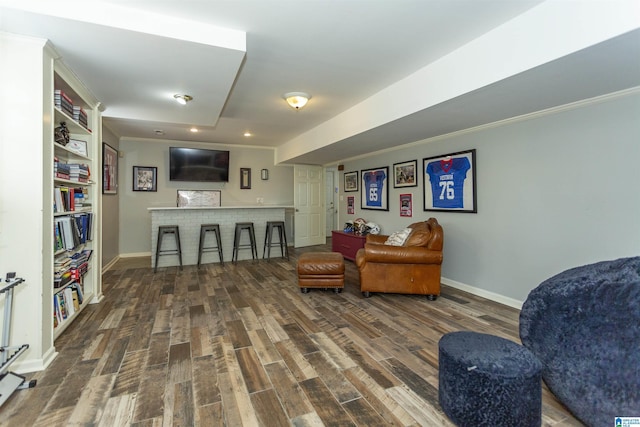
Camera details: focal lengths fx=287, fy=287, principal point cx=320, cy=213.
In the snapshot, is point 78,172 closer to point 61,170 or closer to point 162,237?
point 61,170

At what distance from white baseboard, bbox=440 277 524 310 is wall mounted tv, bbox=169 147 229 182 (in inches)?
192

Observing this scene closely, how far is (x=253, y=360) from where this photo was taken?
7.04ft

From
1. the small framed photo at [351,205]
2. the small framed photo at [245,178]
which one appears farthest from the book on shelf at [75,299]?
the small framed photo at [351,205]

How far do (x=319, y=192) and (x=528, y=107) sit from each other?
5.01 metres

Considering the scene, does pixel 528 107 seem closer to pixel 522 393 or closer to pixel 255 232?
pixel 522 393

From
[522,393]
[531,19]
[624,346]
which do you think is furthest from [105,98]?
[624,346]

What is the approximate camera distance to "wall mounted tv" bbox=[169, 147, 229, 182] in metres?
5.93

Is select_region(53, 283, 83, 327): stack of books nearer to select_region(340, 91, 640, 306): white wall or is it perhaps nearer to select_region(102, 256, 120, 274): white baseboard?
select_region(102, 256, 120, 274): white baseboard

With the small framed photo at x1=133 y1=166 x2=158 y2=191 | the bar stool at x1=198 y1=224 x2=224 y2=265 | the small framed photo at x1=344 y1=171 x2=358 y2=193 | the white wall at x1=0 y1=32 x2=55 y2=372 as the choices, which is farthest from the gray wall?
the small framed photo at x1=344 y1=171 x2=358 y2=193

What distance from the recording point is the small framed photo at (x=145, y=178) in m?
5.84

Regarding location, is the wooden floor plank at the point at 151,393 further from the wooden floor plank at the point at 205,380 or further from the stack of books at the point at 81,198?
the stack of books at the point at 81,198

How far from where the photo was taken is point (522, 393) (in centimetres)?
140

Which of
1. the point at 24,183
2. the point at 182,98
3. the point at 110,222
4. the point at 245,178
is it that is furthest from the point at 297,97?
the point at 110,222

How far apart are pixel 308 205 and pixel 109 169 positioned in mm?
4037
